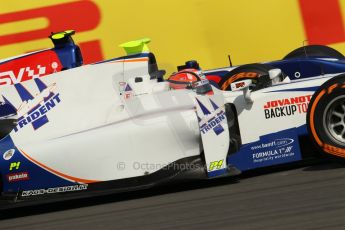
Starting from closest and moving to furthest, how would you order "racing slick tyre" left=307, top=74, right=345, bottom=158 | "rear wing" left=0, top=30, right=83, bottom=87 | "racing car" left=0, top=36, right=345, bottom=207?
"racing slick tyre" left=307, top=74, right=345, bottom=158 < "racing car" left=0, top=36, right=345, bottom=207 < "rear wing" left=0, top=30, right=83, bottom=87

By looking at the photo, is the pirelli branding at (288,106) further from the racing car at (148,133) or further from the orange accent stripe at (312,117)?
the orange accent stripe at (312,117)

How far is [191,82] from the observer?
7160mm

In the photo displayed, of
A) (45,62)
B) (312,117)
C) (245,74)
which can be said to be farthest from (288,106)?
(45,62)

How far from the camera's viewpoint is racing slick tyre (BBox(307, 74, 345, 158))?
646 cm

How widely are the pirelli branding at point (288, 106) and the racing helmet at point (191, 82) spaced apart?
531 millimetres

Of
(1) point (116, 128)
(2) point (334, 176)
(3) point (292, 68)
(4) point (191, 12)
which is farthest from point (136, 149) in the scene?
(4) point (191, 12)

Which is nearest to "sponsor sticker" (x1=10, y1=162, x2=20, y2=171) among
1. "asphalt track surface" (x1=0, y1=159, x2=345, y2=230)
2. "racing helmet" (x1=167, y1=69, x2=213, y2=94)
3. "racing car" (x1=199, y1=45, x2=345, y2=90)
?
"asphalt track surface" (x1=0, y1=159, x2=345, y2=230)

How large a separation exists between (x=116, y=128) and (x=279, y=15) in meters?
4.85

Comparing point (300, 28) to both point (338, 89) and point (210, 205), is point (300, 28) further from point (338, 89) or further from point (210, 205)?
point (210, 205)

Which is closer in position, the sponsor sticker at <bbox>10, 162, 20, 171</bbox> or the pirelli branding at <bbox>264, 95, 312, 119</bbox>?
the sponsor sticker at <bbox>10, 162, 20, 171</bbox>

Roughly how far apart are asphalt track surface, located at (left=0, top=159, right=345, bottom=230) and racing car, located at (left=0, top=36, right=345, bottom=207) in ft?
0.52

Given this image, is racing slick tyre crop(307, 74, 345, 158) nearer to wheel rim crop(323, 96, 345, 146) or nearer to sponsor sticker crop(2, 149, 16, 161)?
wheel rim crop(323, 96, 345, 146)

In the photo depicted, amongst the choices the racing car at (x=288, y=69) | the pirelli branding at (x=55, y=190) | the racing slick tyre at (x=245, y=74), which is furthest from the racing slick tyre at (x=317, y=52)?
the pirelli branding at (x=55, y=190)

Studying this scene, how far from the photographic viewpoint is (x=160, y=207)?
6148 mm
